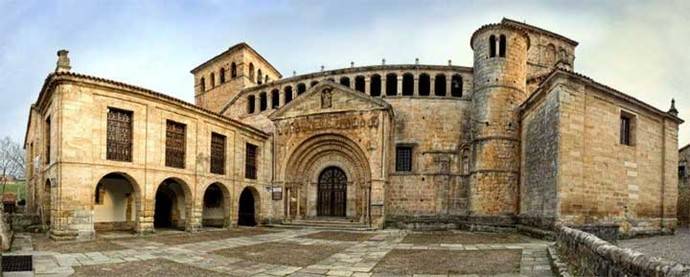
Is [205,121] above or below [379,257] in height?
above

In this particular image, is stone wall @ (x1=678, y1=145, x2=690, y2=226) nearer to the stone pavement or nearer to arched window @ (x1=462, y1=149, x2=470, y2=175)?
arched window @ (x1=462, y1=149, x2=470, y2=175)

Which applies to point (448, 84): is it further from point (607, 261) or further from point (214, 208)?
point (607, 261)

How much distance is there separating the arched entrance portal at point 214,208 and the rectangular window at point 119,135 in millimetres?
6192

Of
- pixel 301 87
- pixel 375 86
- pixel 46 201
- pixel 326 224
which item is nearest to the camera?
pixel 46 201

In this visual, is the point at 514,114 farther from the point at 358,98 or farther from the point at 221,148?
the point at 221,148

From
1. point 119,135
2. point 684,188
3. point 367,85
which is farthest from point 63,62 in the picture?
point 684,188

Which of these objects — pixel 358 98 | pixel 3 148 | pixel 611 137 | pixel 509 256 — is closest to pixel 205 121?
pixel 358 98

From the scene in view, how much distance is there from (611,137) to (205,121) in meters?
16.9

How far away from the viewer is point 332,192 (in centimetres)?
2361

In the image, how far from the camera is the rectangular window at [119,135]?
15430mm

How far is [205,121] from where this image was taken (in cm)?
1906

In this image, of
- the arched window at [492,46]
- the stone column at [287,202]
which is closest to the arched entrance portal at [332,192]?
the stone column at [287,202]

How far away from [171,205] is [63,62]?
8.23 meters

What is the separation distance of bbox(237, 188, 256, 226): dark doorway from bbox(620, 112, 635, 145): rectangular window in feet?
59.7
